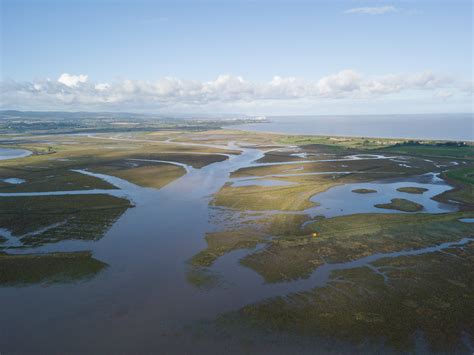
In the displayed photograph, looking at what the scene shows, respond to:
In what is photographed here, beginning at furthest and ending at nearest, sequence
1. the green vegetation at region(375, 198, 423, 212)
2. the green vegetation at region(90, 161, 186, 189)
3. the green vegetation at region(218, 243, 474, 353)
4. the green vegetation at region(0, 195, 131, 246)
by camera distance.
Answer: the green vegetation at region(90, 161, 186, 189), the green vegetation at region(375, 198, 423, 212), the green vegetation at region(0, 195, 131, 246), the green vegetation at region(218, 243, 474, 353)

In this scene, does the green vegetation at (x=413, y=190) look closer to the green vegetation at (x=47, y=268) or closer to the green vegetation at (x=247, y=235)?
the green vegetation at (x=247, y=235)

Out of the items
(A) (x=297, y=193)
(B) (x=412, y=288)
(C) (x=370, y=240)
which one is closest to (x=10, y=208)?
(A) (x=297, y=193)

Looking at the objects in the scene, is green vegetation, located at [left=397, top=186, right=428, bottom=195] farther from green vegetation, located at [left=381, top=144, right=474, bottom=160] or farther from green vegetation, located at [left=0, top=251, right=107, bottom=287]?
green vegetation, located at [left=0, top=251, right=107, bottom=287]

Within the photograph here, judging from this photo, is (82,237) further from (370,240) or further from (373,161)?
(373,161)

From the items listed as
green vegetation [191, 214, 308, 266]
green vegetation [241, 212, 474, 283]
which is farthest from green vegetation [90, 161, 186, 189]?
green vegetation [241, 212, 474, 283]

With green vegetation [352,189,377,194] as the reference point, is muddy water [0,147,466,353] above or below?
below

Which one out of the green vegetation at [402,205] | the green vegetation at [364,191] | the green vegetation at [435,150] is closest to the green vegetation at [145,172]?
the green vegetation at [364,191]
